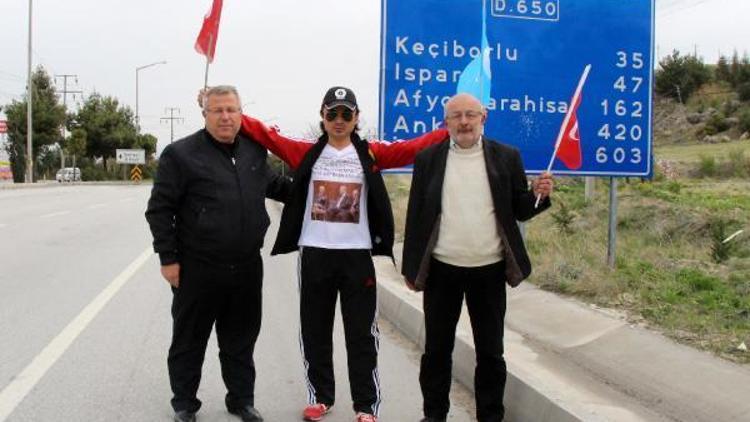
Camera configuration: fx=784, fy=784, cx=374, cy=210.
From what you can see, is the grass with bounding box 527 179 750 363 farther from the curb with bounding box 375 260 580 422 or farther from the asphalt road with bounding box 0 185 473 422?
the asphalt road with bounding box 0 185 473 422

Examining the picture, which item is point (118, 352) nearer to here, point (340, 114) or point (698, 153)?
point (340, 114)

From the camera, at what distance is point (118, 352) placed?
6164 millimetres

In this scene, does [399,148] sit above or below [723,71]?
below

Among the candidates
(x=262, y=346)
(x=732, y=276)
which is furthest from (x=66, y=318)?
(x=732, y=276)

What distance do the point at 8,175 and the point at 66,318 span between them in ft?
179

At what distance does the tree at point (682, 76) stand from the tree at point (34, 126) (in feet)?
137

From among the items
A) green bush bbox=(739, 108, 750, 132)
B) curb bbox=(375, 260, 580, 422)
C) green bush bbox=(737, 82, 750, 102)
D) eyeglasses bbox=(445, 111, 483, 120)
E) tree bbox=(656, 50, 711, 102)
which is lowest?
curb bbox=(375, 260, 580, 422)

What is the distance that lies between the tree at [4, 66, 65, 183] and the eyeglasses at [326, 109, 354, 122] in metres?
55.0

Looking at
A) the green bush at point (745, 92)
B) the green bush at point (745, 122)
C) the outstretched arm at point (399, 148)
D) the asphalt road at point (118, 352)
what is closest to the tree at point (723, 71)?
the green bush at point (745, 92)

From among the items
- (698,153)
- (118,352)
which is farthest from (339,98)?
(698,153)

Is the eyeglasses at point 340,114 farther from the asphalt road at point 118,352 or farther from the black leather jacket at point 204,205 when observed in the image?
the asphalt road at point 118,352

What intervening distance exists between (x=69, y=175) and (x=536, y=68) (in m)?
60.8

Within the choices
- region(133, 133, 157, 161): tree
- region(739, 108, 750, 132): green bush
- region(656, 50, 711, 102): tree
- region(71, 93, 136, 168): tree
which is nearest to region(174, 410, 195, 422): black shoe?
region(739, 108, 750, 132): green bush

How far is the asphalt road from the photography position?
4859mm
